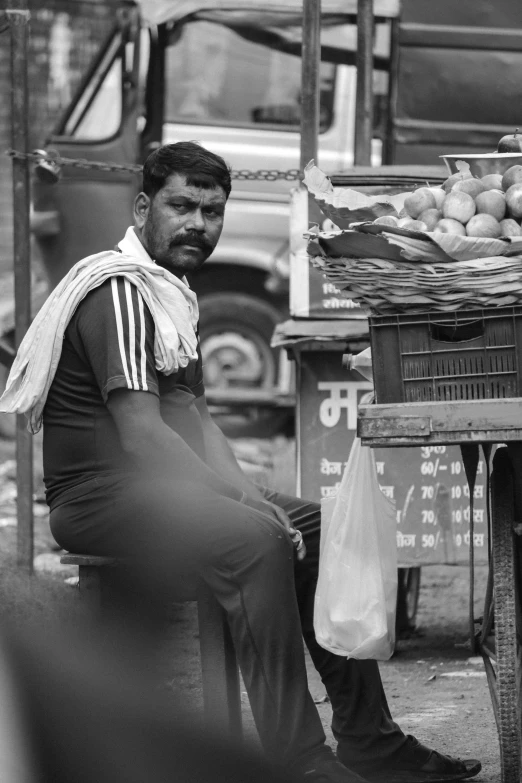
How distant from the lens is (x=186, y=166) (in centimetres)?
329

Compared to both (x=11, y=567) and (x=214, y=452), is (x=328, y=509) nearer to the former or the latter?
(x=214, y=452)

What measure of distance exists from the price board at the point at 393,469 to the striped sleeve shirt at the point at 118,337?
1567mm

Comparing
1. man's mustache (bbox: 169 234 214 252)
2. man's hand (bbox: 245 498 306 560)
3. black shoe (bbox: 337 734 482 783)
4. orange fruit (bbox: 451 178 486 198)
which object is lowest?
black shoe (bbox: 337 734 482 783)

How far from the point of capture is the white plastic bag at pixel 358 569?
2.94 metres

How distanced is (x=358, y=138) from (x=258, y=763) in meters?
3.72

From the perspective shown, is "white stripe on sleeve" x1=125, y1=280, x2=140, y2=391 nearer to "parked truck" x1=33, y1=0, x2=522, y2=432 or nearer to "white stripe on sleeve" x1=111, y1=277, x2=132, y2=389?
"white stripe on sleeve" x1=111, y1=277, x2=132, y2=389

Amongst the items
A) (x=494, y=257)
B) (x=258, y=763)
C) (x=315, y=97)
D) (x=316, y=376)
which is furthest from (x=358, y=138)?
(x=258, y=763)

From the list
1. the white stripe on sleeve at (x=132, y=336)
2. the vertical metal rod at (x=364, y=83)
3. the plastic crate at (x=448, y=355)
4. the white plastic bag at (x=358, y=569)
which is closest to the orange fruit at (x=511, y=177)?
the plastic crate at (x=448, y=355)

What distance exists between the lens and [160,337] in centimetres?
301

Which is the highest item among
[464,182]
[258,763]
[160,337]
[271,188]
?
[271,188]

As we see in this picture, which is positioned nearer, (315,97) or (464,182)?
(464,182)

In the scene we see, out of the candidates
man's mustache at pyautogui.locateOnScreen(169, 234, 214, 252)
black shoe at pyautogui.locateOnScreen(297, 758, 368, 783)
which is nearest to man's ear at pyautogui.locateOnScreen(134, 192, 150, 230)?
man's mustache at pyautogui.locateOnScreen(169, 234, 214, 252)

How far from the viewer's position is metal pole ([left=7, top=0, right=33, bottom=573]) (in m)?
4.92

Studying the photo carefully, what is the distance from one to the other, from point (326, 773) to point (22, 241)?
2.89 metres
